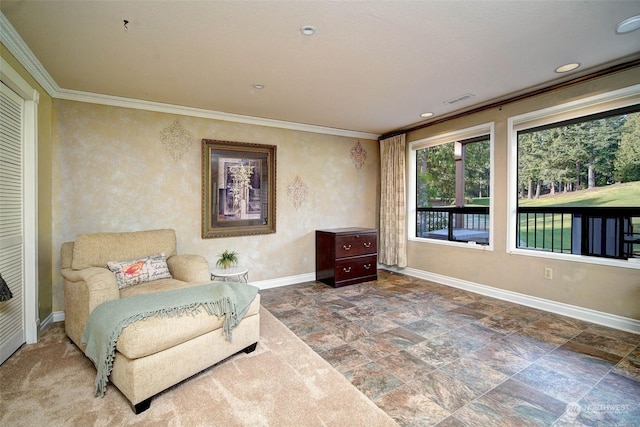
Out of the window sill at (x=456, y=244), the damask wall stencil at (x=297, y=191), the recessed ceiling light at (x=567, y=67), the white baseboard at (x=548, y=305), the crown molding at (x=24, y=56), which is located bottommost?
the white baseboard at (x=548, y=305)

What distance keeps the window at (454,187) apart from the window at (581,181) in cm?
41

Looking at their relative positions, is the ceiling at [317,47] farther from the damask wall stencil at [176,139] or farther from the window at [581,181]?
the window at [581,181]

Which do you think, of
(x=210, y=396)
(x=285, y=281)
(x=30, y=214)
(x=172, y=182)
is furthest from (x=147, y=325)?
(x=285, y=281)

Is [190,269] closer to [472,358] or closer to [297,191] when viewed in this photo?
[297,191]

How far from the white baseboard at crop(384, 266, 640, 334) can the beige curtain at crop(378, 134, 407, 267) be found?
0.64 metres

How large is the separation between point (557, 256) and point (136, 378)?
3908mm

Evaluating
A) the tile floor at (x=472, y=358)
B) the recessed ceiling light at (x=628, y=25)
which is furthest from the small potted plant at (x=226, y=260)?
the recessed ceiling light at (x=628, y=25)

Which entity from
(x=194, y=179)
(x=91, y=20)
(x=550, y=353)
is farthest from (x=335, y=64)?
(x=550, y=353)

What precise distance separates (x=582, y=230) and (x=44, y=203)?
5.38m

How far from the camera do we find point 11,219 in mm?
2350

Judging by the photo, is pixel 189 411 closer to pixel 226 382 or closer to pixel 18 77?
pixel 226 382

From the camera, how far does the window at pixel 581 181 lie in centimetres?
282

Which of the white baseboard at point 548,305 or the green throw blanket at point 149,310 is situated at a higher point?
the green throw blanket at point 149,310

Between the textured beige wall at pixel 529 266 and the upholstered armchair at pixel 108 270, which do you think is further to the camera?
the textured beige wall at pixel 529 266
